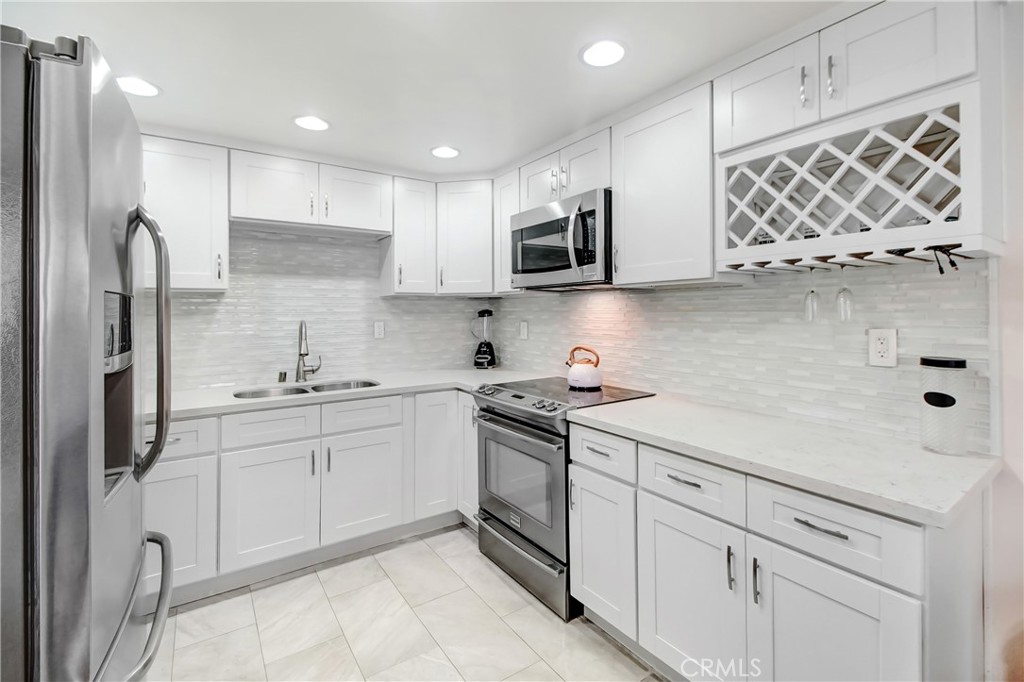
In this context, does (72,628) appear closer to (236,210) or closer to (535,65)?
(535,65)

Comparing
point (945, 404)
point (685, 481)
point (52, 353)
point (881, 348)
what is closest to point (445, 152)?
point (685, 481)

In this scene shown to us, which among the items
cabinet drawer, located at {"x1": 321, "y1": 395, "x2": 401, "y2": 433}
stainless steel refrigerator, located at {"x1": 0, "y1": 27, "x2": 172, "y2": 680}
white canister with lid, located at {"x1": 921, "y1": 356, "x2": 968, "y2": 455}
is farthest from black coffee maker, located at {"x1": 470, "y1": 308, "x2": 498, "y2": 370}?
stainless steel refrigerator, located at {"x1": 0, "y1": 27, "x2": 172, "y2": 680}

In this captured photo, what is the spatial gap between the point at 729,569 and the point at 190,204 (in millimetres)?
2859

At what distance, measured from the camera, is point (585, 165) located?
244cm

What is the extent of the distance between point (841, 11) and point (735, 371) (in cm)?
132

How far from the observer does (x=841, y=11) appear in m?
1.48

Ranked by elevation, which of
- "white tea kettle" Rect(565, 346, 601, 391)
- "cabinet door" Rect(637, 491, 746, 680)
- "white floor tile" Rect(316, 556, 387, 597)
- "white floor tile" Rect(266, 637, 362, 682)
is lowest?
"white floor tile" Rect(266, 637, 362, 682)

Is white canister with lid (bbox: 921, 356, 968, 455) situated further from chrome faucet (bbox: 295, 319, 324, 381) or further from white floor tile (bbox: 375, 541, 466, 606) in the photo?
chrome faucet (bbox: 295, 319, 324, 381)

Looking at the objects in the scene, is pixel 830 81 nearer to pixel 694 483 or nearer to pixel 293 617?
pixel 694 483

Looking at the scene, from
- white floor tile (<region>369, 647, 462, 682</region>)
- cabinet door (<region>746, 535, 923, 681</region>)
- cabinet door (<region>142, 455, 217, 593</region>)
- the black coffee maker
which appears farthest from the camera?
the black coffee maker

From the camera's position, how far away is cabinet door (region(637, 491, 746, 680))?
1467mm

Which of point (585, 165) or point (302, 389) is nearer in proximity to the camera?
point (585, 165)

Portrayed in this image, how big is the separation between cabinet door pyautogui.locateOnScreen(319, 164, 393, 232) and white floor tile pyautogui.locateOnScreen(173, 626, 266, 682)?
209 cm

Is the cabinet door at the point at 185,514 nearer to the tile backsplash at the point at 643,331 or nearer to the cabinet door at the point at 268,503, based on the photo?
the cabinet door at the point at 268,503
